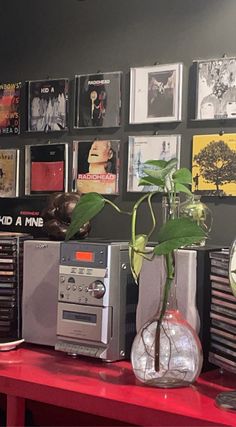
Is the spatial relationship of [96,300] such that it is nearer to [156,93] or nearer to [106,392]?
[106,392]

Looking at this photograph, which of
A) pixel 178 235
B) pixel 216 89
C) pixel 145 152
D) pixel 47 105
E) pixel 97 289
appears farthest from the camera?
pixel 47 105

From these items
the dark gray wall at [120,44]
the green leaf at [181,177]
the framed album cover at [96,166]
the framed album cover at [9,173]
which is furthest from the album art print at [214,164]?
the framed album cover at [9,173]

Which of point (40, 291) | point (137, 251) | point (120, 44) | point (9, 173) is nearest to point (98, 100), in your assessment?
point (120, 44)

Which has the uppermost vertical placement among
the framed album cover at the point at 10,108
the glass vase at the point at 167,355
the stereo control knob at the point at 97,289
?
the framed album cover at the point at 10,108

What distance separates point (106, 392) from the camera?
4.16 ft

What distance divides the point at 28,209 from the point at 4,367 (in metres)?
0.66

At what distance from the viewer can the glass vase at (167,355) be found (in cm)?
131

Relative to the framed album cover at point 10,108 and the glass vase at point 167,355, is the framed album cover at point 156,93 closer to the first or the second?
the framed album cover at point 10,108

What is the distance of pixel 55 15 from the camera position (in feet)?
6.48

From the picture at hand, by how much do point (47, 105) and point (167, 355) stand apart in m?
0.97

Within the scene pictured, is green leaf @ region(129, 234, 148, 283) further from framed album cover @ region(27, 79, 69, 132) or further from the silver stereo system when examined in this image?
framed album cover @ region(27, 79, 69, 132)

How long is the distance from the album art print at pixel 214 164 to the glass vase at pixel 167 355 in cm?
46

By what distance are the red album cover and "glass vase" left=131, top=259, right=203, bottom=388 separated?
2.37ft

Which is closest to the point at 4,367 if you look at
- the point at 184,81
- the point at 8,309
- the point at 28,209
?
the point at 8,309
